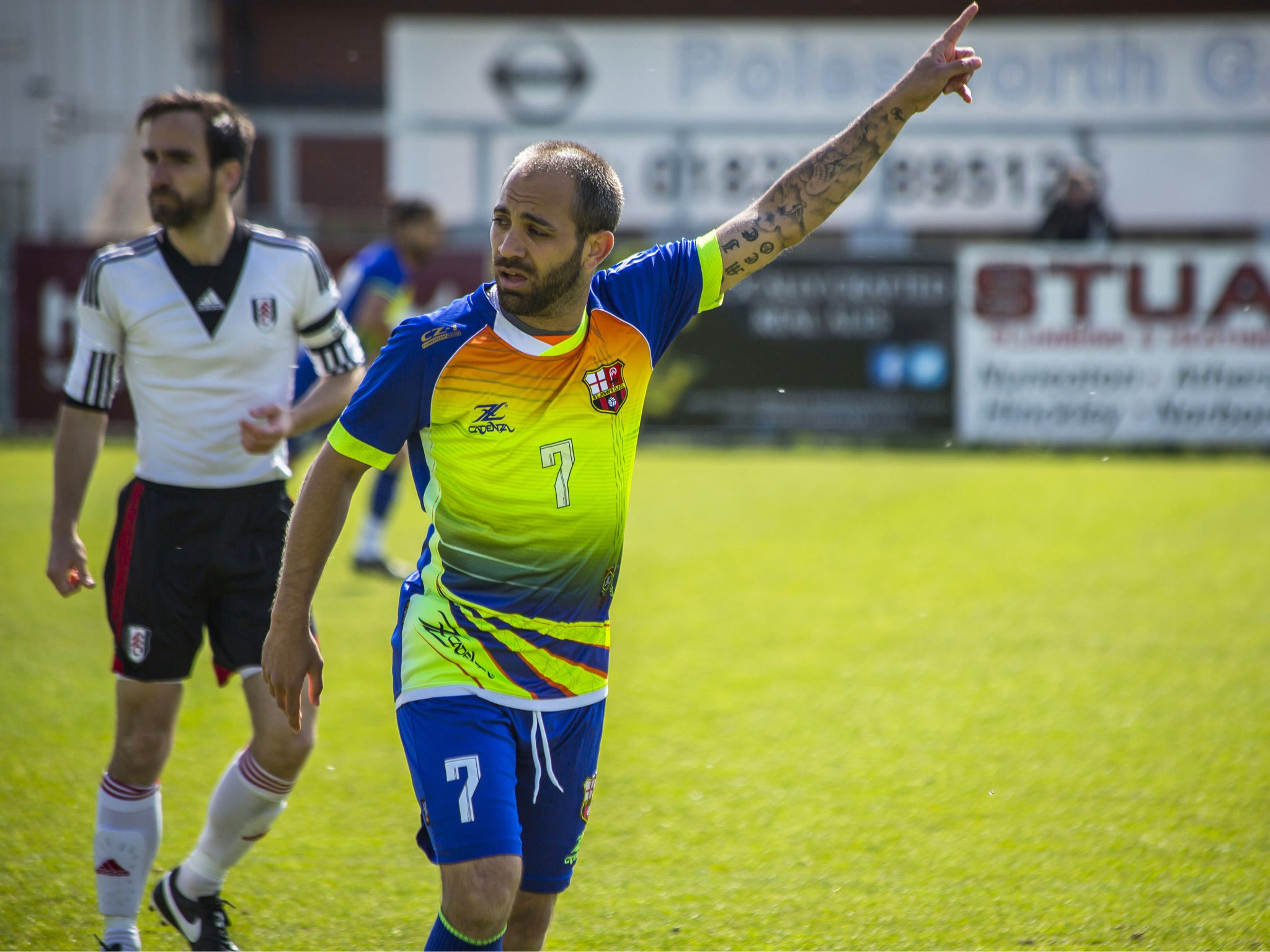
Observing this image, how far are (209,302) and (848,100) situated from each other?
20.5 meters

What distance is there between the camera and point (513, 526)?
10.1ft

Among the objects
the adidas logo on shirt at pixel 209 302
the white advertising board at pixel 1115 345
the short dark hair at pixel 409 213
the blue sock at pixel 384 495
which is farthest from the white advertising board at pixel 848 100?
the adidas logo on shirt at pixel 209 302

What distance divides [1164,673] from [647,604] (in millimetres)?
3061

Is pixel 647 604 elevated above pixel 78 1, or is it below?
below

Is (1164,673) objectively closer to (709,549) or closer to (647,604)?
(647,604)

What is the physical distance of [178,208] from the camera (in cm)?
403

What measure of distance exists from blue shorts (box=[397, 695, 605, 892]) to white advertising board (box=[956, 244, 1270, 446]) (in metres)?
12.4

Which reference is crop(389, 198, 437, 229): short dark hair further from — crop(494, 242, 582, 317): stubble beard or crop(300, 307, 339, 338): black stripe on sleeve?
crop(494, 242, 582, 317): stubble beard

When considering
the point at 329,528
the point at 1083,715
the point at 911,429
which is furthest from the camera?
the point at 911,429

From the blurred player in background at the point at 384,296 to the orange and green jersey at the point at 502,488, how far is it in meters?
6.16

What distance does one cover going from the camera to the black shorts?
13.1 ft

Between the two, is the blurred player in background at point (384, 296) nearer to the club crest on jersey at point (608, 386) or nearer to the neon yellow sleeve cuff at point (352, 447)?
the club crest on jersey at point (608, 386)

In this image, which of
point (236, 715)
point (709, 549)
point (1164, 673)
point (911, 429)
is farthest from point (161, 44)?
point (1164, 673)

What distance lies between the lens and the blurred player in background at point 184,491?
3961mm
